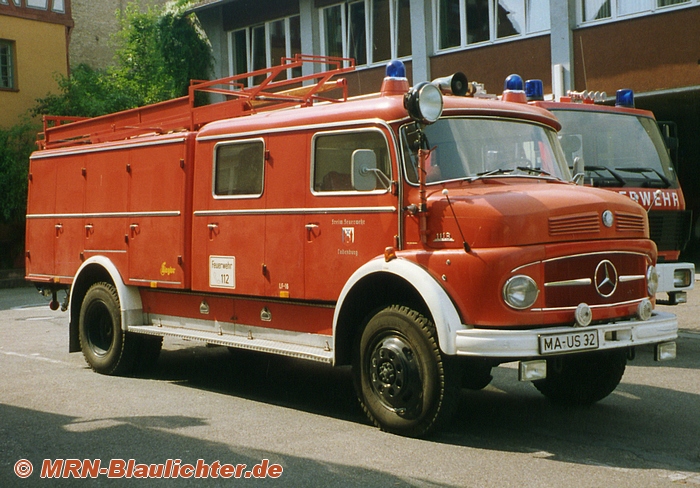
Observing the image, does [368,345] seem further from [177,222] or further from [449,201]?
[177,222]

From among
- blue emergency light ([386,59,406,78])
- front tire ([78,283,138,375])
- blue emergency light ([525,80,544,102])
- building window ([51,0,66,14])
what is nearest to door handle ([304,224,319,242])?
blue emergency light ([386,59,406,78])

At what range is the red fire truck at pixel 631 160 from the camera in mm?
10828

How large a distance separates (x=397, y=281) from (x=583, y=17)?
1442 centimetres

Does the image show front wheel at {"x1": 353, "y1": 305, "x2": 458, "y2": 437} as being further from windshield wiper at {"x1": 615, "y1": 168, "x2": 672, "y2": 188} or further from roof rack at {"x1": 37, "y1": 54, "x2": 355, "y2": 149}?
windshield wiper at {"x1": 615, "y1": 168, "x2": 672, "y2": 188}

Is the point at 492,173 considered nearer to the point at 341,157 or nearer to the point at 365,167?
the point at 365,167

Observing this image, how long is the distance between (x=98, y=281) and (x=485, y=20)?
1384cm

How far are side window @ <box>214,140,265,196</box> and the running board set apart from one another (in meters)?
1.32

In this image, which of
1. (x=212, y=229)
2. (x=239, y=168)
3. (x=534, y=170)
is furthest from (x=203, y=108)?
(x=534, y=170)

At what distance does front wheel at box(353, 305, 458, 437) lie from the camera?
259 inches

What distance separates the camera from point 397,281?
23.1 ft

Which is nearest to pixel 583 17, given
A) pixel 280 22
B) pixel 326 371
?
pixel 280 22

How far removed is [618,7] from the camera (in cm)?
1916

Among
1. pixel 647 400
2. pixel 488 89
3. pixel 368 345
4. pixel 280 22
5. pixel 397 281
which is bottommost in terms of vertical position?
pixel 647 400

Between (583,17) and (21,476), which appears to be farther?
(583,17)
